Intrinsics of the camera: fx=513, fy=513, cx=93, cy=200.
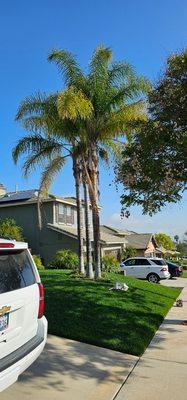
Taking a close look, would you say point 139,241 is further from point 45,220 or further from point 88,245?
point 88,245

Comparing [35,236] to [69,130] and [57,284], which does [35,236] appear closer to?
[69,130]

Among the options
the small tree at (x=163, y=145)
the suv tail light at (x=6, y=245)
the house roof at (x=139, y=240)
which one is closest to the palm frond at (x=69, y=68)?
the small tree at (x=163, y=145)

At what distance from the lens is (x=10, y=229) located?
105ft

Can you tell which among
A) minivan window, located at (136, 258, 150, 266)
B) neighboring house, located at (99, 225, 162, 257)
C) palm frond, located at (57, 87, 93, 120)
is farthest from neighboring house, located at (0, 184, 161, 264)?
palm frond, located at (57, 87, 93, 120)

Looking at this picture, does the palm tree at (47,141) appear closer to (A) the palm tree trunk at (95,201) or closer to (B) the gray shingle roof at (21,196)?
(A) the palm tree trunk at (95,201)

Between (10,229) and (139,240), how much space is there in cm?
2650

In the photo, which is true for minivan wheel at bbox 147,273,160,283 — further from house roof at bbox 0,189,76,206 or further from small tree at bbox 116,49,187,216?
small tree at bbox 116,49,187,216

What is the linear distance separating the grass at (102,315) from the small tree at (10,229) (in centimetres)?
1650

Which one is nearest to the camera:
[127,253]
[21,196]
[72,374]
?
[72,374]

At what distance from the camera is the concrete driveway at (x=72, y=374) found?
248 inches

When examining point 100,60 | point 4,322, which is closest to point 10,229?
point 100,60

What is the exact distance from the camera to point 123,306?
1265 cm

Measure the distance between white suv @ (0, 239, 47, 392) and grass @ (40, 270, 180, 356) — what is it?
12.1ft

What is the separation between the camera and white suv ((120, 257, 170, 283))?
31.6 m
